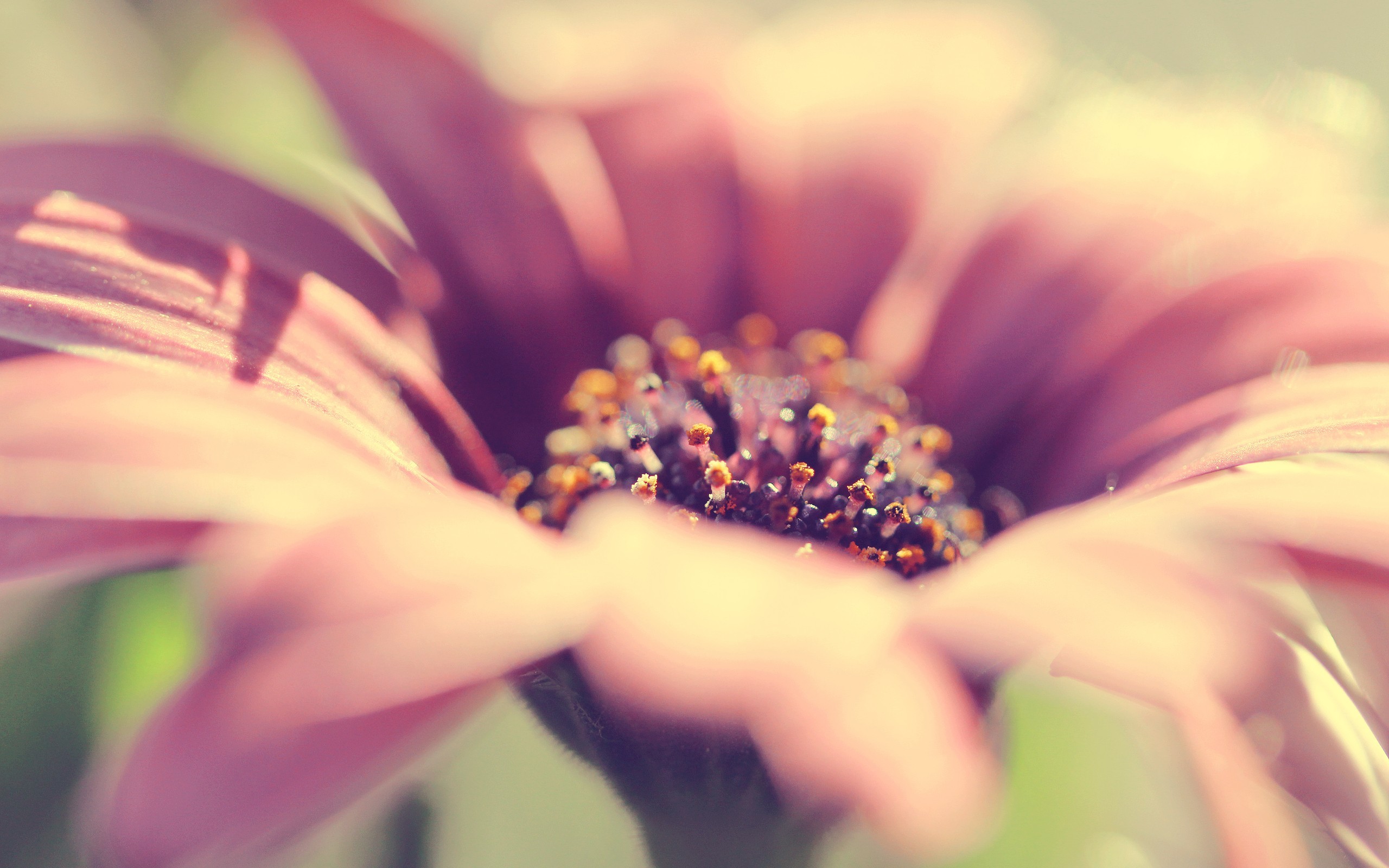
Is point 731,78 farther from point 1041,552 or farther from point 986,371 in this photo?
point 1041,552

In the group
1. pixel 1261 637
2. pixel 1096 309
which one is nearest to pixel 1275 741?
pixel 1261 637

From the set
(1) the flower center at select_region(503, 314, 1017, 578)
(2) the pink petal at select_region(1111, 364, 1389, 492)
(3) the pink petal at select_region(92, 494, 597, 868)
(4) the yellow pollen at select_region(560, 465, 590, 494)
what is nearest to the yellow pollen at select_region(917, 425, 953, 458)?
(1) the flower center at select_region(503, 314, 1017, 578)

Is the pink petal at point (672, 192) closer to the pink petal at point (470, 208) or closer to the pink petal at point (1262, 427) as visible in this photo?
the pink petal at point (470, 208)

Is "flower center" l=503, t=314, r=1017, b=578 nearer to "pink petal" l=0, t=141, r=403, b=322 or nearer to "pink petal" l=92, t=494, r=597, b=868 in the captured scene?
"pink petal" l=0, t=141, r=403, b=322

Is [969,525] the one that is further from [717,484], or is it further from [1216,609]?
[1216,609]

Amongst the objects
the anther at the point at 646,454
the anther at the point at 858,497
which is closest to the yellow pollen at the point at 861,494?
the anther at the point at 858,497
